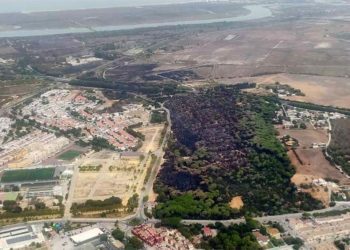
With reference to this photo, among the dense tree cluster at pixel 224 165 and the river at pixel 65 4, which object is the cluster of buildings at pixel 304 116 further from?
the river at pixel 65 4

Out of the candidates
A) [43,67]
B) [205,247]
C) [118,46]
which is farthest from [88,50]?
[205,247]

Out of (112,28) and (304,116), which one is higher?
(112,28)

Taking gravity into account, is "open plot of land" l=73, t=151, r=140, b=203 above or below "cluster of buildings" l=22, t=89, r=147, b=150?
below

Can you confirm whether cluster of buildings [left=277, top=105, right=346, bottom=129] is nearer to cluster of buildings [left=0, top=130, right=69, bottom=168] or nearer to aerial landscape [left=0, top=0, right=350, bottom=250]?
aerial landscape [left=0, top=0, right=350, bottom=250]

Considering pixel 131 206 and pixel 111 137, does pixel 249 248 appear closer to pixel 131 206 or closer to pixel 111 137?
pixel 131 206

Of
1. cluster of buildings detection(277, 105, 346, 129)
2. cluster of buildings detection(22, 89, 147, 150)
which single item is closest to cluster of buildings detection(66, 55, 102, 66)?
cluster of buildings detection(22, 89, 147, 150)

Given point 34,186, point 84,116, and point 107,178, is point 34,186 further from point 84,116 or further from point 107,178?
point 84,116

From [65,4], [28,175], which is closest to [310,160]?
[28,175]
